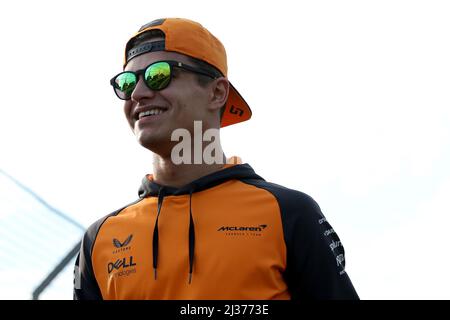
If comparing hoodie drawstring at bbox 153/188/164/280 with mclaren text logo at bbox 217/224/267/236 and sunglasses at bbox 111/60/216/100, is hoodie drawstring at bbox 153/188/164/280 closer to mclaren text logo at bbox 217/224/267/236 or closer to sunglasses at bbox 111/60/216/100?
mclaren text logo at bbox 217/224/267/236

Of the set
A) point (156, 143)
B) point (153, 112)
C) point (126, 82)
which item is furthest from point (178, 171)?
point (126, 82)

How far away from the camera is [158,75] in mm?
4223

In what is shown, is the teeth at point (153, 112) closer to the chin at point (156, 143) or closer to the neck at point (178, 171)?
the chin at point (156, 143)

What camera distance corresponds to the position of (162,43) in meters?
4.42

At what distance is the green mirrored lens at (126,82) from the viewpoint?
4332mm

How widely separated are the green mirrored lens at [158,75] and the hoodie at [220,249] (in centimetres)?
58

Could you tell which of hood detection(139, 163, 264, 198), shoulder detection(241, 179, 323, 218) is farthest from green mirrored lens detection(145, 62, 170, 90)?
shoulder detection(241, 179, 323, 218)

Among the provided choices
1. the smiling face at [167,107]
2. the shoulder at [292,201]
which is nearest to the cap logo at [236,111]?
the smiling face at [167,107]

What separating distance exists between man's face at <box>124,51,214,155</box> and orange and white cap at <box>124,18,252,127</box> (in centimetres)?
6

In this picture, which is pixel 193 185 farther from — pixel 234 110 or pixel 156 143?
pixel 234 110

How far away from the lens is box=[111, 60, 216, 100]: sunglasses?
422 centimetres
